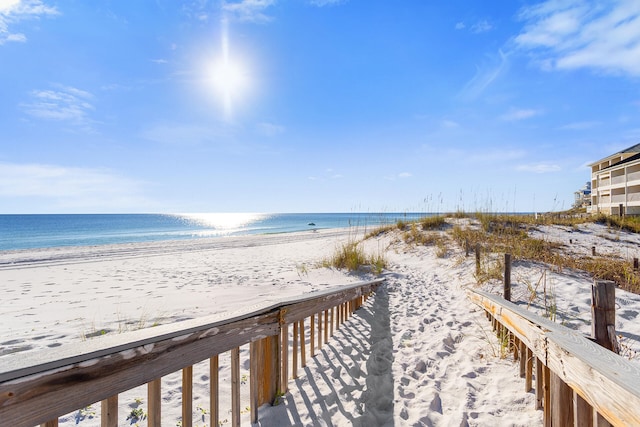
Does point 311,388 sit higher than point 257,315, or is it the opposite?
point 257,315

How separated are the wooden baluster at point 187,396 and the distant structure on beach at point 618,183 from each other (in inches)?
1217

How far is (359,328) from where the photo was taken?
4402mm

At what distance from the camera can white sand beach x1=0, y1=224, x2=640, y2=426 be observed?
241 centimetres

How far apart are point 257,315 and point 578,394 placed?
1804mm

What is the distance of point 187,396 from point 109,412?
43cm

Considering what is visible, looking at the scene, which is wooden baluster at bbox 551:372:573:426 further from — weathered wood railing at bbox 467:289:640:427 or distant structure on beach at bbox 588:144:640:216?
distant structure on beach at bbox 588:144:640:216

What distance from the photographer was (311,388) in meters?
2.70

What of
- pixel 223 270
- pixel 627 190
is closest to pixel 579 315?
pixel 223 270

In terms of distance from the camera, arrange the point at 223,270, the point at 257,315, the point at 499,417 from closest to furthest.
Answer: the point at 257,315
the point at 499,417
the point at 223,270

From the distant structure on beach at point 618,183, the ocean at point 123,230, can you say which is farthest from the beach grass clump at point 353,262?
the distant structure on beach at point 618,183

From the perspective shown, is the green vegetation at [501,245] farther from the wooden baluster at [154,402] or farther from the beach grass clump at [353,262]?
the wooden baluster at [154,402]

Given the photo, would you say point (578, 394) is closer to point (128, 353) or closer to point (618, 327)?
point (128, 353)

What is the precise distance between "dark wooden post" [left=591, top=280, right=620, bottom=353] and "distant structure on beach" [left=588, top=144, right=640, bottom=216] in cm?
2894

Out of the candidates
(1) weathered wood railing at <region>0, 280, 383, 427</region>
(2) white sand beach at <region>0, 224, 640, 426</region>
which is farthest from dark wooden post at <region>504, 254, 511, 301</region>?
(1) weathered wood railing at <region>0, 280, 383, 427</region>
